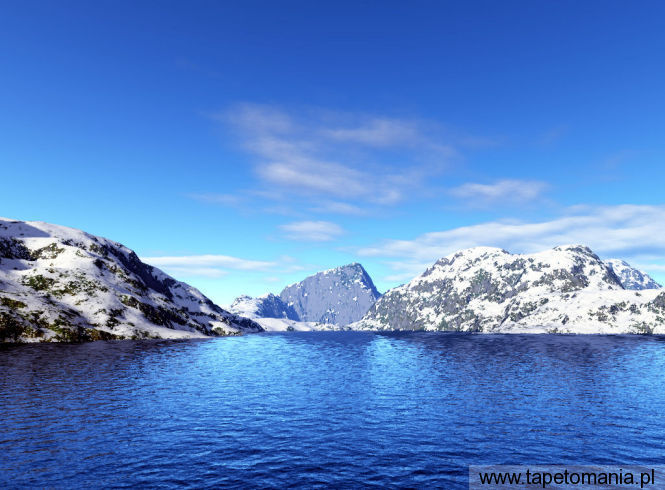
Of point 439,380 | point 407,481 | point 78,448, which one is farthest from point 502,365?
point 78,448

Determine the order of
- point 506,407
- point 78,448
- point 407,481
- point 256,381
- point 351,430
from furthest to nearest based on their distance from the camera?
point 256,381, point 506,407, point 351,430, point 78,448, point 407,481

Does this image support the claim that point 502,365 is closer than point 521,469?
No

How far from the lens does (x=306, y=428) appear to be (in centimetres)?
5206

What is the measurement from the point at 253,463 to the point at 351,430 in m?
16.1

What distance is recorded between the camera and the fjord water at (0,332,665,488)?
122ft

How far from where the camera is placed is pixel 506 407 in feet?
214

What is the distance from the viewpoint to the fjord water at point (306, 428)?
3716 cm

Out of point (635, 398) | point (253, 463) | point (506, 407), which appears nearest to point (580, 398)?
point (635, 398)

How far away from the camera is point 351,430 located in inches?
2019

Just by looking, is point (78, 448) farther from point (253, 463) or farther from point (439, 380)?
point (439, 380)

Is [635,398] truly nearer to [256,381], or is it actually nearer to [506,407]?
[506,407]

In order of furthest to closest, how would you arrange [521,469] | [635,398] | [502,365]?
[502,365]
[635,398]
[521,469]

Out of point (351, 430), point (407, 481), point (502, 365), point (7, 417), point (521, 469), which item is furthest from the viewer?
point (502, 365)

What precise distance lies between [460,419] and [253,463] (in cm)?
3202
